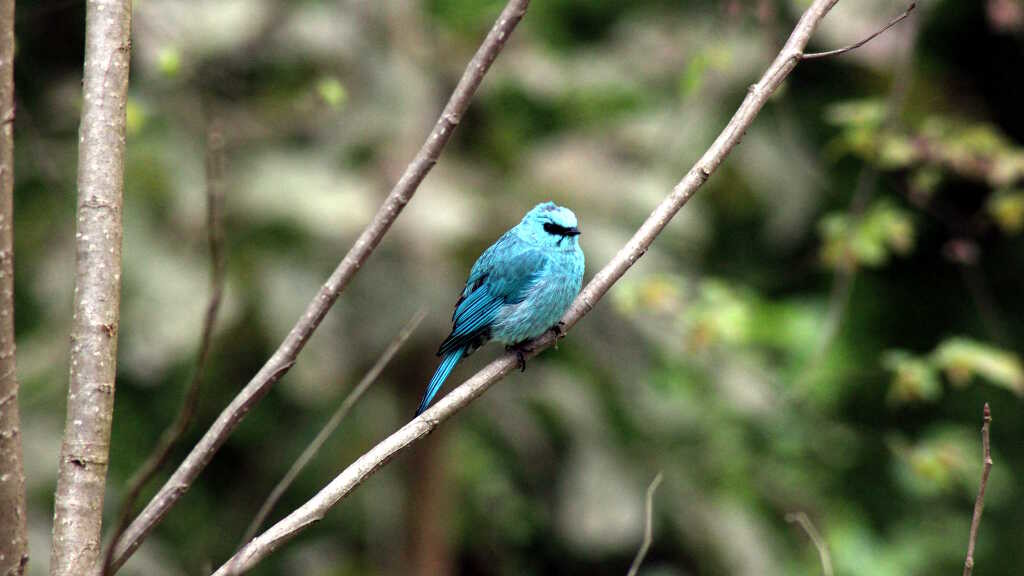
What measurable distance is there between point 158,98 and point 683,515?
385cm

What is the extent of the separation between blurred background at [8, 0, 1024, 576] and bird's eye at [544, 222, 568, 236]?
4.67ft

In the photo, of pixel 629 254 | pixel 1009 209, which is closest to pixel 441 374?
pixel 629 254

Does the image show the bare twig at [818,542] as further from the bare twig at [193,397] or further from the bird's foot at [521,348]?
the bare twig at [193,397]

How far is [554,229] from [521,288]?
24 cm

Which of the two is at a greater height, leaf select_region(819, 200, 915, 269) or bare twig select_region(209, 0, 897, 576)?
leaf select_region(819, 200, 915, 269)

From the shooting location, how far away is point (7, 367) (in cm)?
175

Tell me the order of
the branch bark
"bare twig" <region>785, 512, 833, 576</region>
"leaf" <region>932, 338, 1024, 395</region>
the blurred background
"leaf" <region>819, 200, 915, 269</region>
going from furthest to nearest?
the blurred background → "leaf" <region>819, 200, 915, 269</region> → "leaf" <region>932, 338, 1024, 395</region> → "bare twig" <region>785, 512, 833, 576</region> → the branch bark

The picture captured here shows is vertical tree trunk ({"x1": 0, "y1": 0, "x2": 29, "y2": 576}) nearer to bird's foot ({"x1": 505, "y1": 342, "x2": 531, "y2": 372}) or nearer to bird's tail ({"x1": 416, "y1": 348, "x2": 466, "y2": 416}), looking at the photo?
bird's tail ({"x1": 416, "y1": 348, "x2": 466, "y2": 416})

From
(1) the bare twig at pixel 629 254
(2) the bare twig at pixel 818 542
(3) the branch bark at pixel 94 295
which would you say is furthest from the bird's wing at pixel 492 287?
(3) the branch bark at pixel 94 295

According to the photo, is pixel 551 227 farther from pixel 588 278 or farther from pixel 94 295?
pixel 588 278

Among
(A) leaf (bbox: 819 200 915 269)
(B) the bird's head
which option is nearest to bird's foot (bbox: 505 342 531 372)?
(B) the bird's head

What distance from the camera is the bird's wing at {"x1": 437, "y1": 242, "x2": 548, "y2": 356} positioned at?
129 inches

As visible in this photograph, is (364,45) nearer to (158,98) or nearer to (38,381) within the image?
(158,98)

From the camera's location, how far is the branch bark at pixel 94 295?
1854 millimetres
